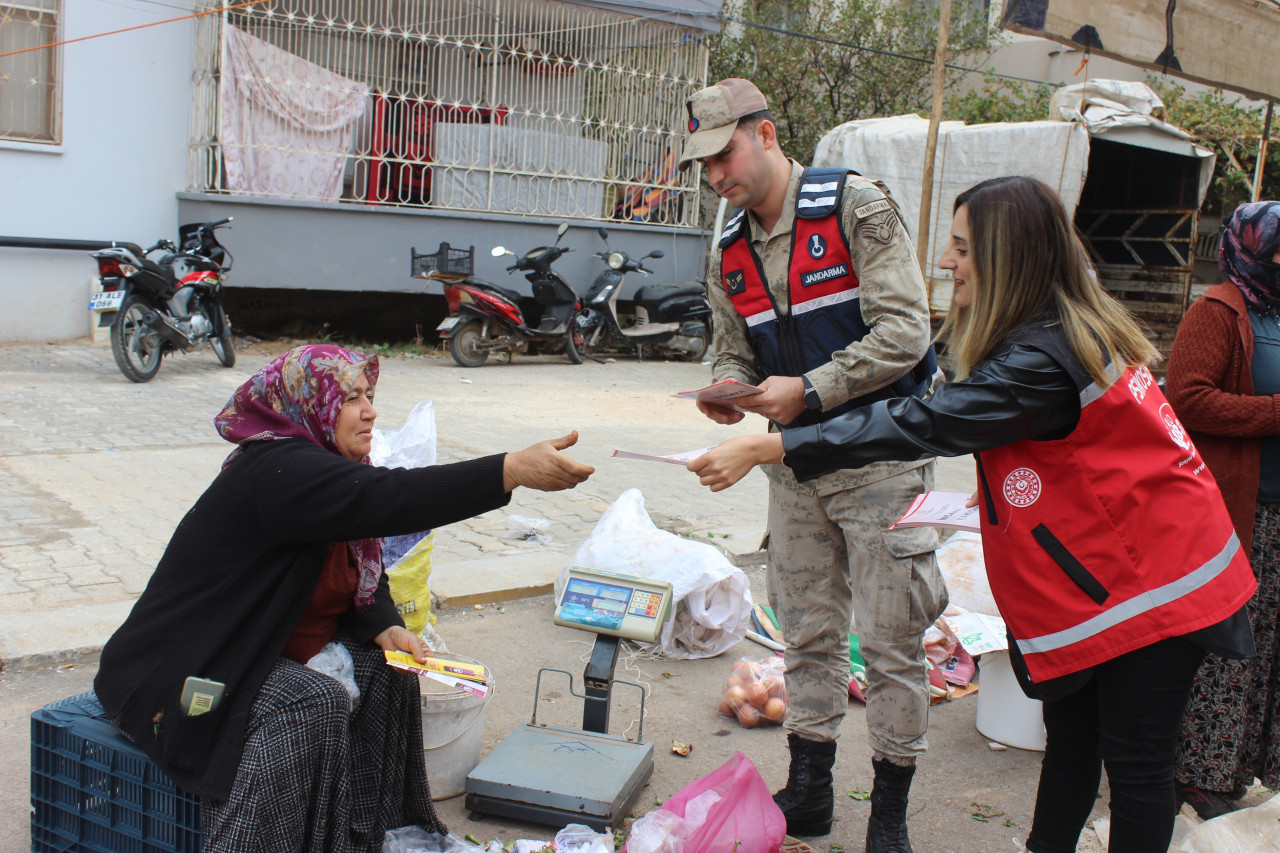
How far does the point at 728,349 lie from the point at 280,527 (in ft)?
4.38

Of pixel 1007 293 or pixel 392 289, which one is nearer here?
pixel 1007 293

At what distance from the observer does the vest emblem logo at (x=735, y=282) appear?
2.83m

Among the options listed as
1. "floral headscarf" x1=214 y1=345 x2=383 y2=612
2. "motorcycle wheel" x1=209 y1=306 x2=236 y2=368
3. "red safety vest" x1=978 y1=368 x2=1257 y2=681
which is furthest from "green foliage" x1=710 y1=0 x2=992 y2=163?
"red safety vest" x1=978 y1=368 x2=1257 y2=681

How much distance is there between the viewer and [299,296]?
38.4 ft

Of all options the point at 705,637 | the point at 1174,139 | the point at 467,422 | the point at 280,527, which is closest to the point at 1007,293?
the point at 280,527

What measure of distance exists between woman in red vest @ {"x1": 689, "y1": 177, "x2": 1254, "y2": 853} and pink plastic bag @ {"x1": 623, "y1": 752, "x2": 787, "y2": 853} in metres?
0.72

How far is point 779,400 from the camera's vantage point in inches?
95.4

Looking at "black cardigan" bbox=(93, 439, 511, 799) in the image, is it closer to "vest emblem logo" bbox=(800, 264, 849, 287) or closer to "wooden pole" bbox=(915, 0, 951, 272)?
"vest emblem logo" bbox=(800, 264, 849, 287)

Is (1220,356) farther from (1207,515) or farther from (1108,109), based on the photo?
(1108,109)

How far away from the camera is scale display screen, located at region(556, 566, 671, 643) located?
296cm

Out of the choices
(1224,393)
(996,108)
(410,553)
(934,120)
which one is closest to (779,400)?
(1224,393)

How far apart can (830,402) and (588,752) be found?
4.10 ft

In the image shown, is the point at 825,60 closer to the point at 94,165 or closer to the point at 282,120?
the point at 282,120

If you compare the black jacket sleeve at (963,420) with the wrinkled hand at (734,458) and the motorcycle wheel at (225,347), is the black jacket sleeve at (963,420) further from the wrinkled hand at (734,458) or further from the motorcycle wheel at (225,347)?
the motorcycle wheel at (225,347)
